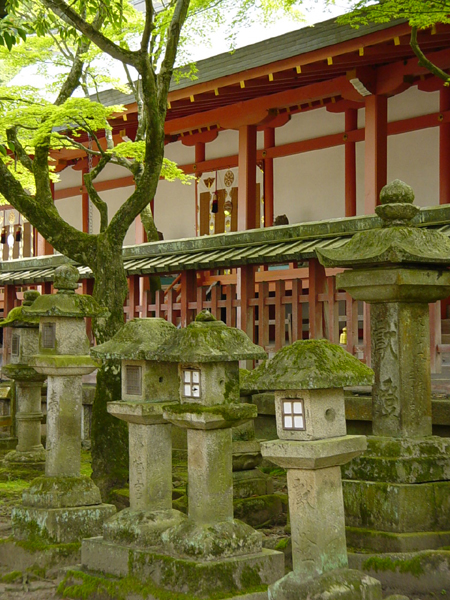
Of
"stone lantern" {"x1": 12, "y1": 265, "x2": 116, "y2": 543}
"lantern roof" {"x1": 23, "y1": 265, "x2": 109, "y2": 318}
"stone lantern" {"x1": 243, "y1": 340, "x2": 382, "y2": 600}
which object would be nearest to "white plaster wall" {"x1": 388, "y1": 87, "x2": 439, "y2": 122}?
"lantern roof" {"x1": 23, "y1": 265, "x2": 109, "y2": 318}

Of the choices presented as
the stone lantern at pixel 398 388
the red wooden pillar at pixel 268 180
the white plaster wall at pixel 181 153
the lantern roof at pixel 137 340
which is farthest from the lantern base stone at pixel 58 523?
the white plaster wall at pixel 181 153

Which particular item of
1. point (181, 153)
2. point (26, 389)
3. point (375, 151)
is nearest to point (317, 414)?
point (26, 389)

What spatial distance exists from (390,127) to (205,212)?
5288 millimetres

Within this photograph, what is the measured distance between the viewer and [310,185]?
17.3 meters

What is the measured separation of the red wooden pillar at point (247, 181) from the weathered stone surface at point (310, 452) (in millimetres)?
9629

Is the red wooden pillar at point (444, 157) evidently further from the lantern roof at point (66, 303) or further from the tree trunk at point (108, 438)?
the lantern roof at point (66, 303)

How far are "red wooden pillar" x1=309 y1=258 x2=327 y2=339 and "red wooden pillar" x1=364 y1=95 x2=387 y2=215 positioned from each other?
2.35 m

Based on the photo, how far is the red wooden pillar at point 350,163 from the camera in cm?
1588

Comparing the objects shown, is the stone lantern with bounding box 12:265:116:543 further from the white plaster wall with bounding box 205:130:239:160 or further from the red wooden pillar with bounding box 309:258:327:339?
the white plaster wall with bounding box 205:130:239:160

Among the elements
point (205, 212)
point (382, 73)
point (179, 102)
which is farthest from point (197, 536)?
point (205, 212)

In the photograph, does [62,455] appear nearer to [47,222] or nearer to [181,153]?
[47,222]

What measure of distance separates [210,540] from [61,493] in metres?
2.22

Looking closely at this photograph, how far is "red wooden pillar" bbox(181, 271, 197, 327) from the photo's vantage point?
485 inches

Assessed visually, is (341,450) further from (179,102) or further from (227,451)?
→ (179,102)
